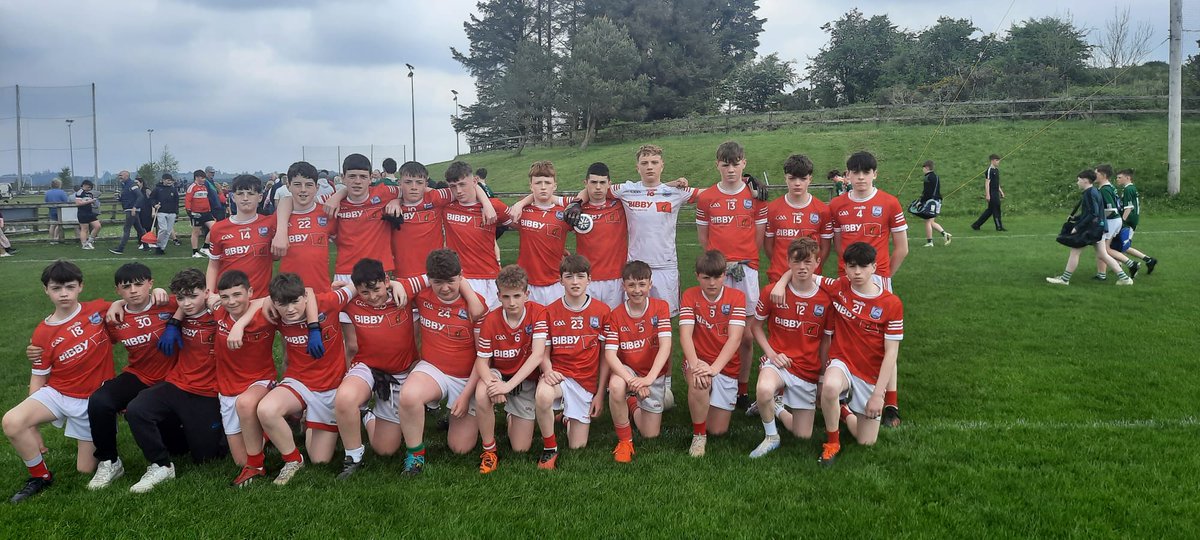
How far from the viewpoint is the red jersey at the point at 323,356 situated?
14.5ft

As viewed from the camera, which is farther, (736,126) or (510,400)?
(736,126)

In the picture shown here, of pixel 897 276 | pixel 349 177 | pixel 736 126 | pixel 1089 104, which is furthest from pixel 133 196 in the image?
pixel 1089 104

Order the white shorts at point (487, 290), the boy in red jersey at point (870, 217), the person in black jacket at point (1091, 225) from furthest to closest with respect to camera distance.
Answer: the person in black jacket at point (1091, 225) < the white shorts at point (487, 290) < the boy in red jersey at point (870, 217)

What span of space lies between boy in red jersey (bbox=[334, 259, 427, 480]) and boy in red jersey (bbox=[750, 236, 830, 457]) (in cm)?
240

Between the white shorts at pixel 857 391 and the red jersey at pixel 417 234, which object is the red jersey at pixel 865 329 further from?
the red jersey at pixel 417 234

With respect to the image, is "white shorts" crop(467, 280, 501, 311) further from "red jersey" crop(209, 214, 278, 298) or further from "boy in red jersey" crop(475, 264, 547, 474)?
"red jersey" crop(209, 214, 278, 298)

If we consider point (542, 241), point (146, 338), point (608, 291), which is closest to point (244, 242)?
point (146, 338)

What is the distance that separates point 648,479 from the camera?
13.0 ft

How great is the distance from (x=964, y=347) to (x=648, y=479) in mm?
4137

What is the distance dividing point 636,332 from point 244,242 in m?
3.12

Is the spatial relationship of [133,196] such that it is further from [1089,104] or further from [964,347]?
[1089,104]

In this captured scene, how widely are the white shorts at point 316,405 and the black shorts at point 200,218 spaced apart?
39.3 ft

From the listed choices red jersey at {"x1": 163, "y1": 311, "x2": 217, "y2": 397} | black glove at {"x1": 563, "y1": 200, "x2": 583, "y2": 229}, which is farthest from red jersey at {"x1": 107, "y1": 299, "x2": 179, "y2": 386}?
black glove at {"x1": 563, "y1": 200, "x2": 583, "y2": 229}

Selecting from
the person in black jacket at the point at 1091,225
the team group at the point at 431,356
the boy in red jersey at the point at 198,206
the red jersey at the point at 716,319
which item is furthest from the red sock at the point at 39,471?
the boy in red jersey at the point at 198,206
